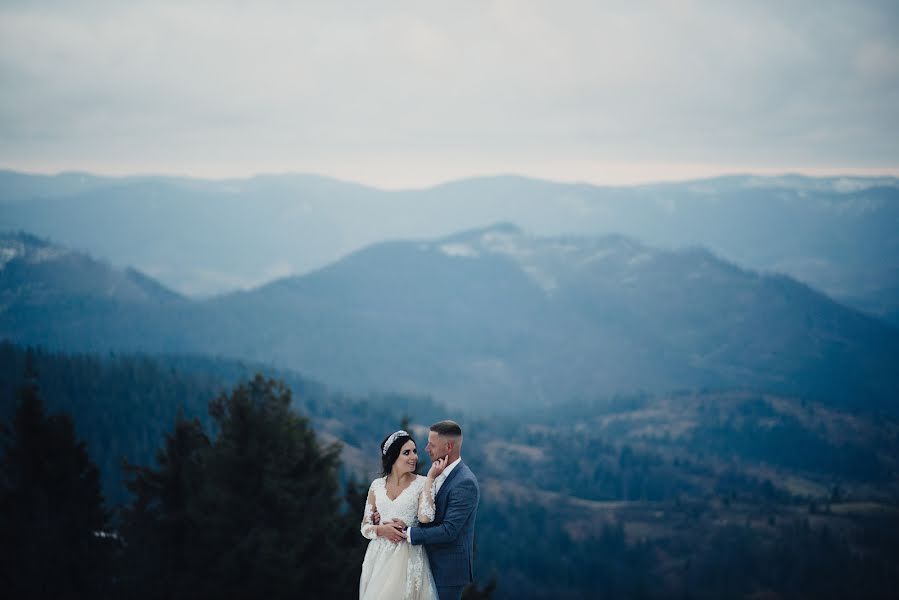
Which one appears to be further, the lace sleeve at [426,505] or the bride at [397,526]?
the bride at [397,526]

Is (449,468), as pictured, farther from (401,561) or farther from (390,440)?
(401,561)

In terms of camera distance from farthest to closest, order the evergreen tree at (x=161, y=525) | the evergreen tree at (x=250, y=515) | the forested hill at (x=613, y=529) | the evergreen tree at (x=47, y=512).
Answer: the forested hill at (x=613, y=529) → the evergreen tree at (x=161, y=525) → the evergreen tree at (x=47, y=512) → the evergreen tree at (x=250, y=515)

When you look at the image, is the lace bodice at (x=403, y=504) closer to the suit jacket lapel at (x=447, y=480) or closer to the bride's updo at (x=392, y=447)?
the suit jacket lapel at (x=447, y=480)

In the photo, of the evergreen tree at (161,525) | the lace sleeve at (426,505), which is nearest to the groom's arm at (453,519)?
the lace sleeve at (426,505)

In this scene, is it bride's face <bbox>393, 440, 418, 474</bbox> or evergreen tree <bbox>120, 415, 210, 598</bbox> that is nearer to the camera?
bride's face <bbox>393, 440, 418, 474</bbox>

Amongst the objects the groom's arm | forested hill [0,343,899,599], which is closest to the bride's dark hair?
the groom's arm

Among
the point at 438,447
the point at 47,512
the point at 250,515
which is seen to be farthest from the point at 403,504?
the point at 47,512

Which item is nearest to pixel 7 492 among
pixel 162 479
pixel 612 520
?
pixel 162 479

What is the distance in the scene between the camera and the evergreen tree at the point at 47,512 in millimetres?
22688

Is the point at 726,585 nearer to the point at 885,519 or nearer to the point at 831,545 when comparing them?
the point at 831,545

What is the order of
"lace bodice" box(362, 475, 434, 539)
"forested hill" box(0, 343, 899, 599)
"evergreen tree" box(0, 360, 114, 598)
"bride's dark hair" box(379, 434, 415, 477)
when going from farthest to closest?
"forested hill" box(0, 343, 899, 599), "evergreen tree" box(0, 360, 114, 598), "bride's dark hair" box(379, 434, 415, 477), "lace bodice" box(362, 475, 434, 539)

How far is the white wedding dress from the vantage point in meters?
9.27

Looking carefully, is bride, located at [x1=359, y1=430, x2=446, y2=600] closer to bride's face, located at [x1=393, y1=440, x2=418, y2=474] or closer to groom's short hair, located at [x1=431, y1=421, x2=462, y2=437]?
bride's face, located at [x1=393, y1=440, x2=418, y2=474]

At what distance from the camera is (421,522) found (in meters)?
9.09
